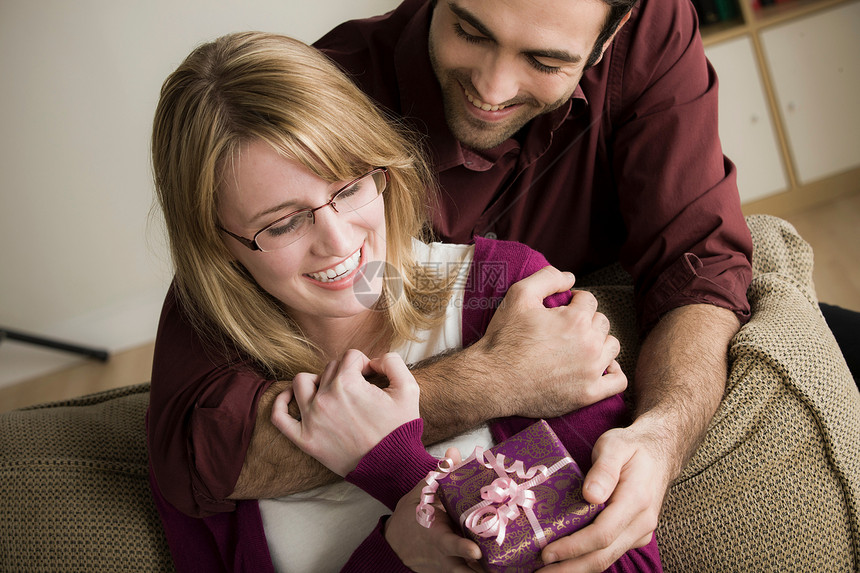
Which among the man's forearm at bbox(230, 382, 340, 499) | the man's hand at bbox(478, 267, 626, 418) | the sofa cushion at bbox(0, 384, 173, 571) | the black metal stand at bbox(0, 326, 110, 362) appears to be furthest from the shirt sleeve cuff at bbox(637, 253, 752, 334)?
the black metal stand at bbox(0, 326, 110, 362)

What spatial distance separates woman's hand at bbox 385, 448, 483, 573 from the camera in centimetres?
100

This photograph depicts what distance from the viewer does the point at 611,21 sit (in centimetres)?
140

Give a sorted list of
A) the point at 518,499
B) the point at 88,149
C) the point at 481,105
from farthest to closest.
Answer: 1. the point at 88,149
2. the point at 481,105
3. the point at 518,499

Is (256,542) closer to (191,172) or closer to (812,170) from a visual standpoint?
(191,172)

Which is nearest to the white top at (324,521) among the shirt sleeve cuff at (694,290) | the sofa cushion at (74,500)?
the sofa cushion at (74,500)

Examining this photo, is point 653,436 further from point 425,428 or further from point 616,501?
point 425,428

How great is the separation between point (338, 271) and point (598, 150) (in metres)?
0.77

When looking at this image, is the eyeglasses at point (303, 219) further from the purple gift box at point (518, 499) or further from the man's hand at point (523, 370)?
the purple gift box at point (518, 499)

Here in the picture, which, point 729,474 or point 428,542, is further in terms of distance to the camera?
point 729,474

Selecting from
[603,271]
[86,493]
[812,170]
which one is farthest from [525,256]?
[812,170]

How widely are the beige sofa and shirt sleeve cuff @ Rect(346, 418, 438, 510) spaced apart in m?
0.46

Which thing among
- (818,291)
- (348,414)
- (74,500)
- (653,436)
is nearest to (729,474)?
(653,436)

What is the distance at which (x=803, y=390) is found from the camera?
49.3 inches

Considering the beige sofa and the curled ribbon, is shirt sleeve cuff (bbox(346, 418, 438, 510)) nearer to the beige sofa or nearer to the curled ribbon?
the curled ribbon
